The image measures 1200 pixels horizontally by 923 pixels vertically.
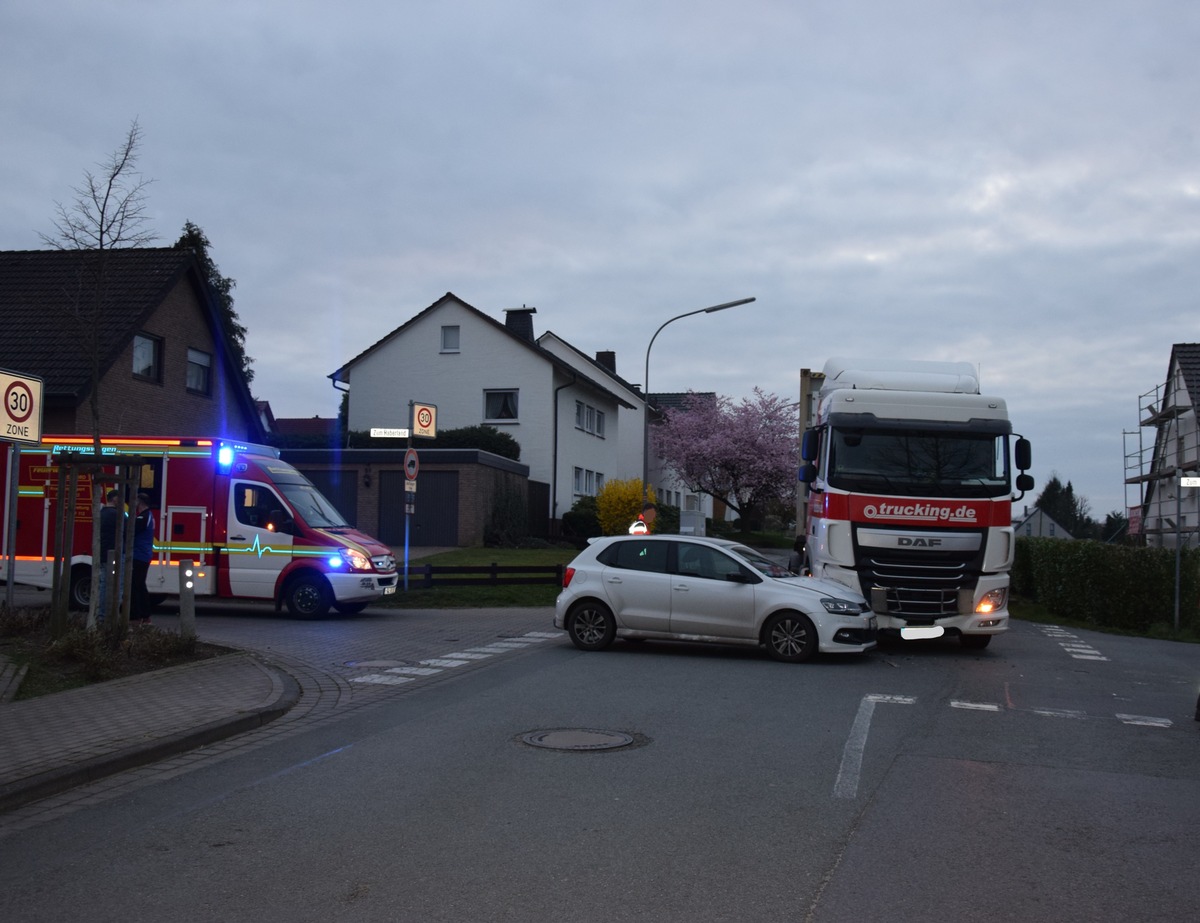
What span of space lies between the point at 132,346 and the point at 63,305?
7.80 ft

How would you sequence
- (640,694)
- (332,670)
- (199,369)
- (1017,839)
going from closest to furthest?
1. (1017,839)
2. (640,694)
3. (332,670)
4. (199,369)

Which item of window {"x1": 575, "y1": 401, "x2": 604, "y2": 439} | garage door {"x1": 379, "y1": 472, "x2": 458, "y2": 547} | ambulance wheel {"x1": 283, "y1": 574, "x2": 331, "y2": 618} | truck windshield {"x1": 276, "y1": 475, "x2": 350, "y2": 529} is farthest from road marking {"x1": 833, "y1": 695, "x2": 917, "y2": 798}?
window {"x1": 575, "y1": 401, "x2": 604, "y2": 439}

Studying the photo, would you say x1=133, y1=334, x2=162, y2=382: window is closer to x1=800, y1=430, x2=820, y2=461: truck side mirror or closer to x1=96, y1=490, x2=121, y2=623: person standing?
x1=96, y1=490, x2=121, y2=623: person standing

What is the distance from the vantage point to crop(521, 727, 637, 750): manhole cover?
8.29 metres

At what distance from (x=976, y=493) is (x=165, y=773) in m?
10.4

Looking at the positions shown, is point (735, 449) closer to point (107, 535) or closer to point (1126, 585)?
point (1126, 585)

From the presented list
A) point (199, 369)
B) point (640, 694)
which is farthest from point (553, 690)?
point (199, 369)

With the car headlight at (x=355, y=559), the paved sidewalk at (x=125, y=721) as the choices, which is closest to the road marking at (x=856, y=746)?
the paved sidewalk at (x=125, y=721)

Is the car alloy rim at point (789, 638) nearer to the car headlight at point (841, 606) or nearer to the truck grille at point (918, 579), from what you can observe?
the car headlight at point (841, 606)

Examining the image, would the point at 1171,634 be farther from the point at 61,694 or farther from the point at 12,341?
the point at 12,341

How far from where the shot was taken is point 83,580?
17.6 meters

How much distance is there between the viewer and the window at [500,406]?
41219mm

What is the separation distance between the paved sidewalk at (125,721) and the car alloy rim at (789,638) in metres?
5.50

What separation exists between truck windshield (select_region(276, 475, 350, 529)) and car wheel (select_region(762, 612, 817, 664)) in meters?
7.95
